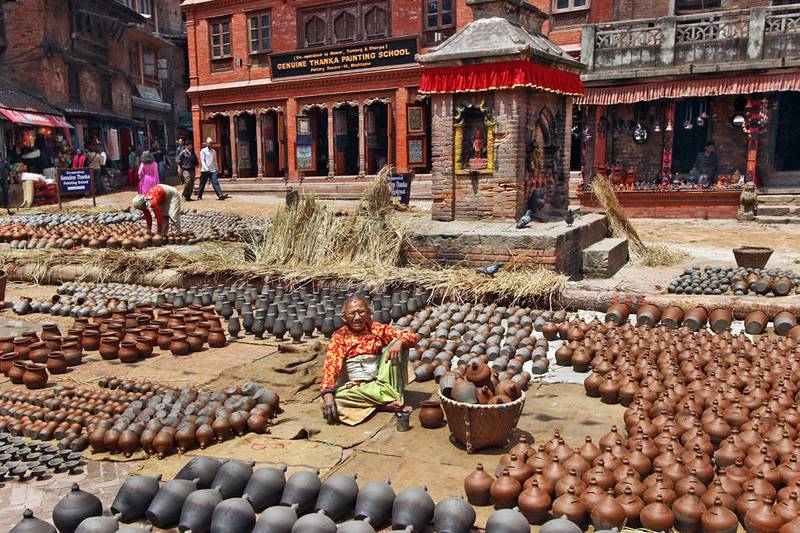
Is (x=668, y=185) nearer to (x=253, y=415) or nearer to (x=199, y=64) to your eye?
(x=253, y=415)

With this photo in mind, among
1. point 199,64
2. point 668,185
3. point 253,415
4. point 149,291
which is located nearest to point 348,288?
point 149,291

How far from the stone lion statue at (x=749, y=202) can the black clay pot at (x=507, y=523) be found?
638 inches

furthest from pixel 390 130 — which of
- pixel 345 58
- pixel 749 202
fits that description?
pixel 749 202

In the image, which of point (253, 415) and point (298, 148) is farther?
point (298, 148)

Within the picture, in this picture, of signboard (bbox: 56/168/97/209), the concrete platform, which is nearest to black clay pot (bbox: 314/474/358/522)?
the concrete platform

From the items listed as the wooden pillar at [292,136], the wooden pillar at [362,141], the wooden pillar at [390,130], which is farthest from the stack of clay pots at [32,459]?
the wooden pillar at [292,136]

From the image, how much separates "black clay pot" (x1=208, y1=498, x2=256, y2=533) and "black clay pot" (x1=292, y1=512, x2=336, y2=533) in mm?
291

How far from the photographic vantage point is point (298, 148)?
82.0ft

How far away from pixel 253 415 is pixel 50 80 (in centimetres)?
2551

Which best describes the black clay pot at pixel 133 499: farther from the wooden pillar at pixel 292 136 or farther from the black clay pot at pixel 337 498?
the wooden pillar at pixel 292 136

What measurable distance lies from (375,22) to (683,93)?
10741mm

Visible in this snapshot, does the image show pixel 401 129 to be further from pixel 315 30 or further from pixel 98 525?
pixel 98 525

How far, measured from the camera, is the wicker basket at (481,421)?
4.69 m

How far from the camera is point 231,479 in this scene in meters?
4.05
